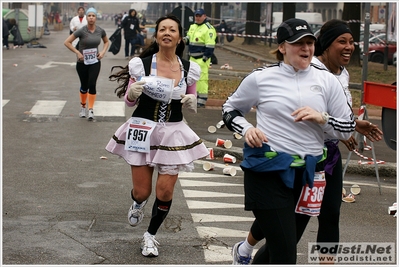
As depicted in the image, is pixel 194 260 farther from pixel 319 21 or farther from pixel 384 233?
pixel 319 21

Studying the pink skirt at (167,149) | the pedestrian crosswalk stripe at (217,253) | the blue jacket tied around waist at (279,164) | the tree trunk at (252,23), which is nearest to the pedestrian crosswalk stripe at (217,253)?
the pedestrian crosswalk stripe at (217,253)

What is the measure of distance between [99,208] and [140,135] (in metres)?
1.87

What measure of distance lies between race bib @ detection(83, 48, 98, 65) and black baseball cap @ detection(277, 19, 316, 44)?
31.0 ft

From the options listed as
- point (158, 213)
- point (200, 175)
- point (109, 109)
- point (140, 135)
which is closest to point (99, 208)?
point (158, 213)

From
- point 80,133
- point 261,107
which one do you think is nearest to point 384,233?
point 261,107

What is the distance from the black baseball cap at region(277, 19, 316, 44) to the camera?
491cm

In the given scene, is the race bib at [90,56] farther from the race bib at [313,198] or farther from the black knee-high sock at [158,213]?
the race bib at [313,198]

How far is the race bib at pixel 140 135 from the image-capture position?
21.2 ft

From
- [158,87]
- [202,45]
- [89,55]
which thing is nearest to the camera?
[158,87]

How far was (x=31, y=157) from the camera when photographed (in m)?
11.0

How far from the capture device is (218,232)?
722cm

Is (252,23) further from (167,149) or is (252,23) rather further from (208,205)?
(167,149)

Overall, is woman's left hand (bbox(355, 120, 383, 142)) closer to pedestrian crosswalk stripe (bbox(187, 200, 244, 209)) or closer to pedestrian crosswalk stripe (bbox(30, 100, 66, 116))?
pedestrian crosswalk stripe (bbox(187, 200, 244, 209))

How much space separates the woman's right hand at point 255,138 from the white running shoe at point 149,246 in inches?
69.7
